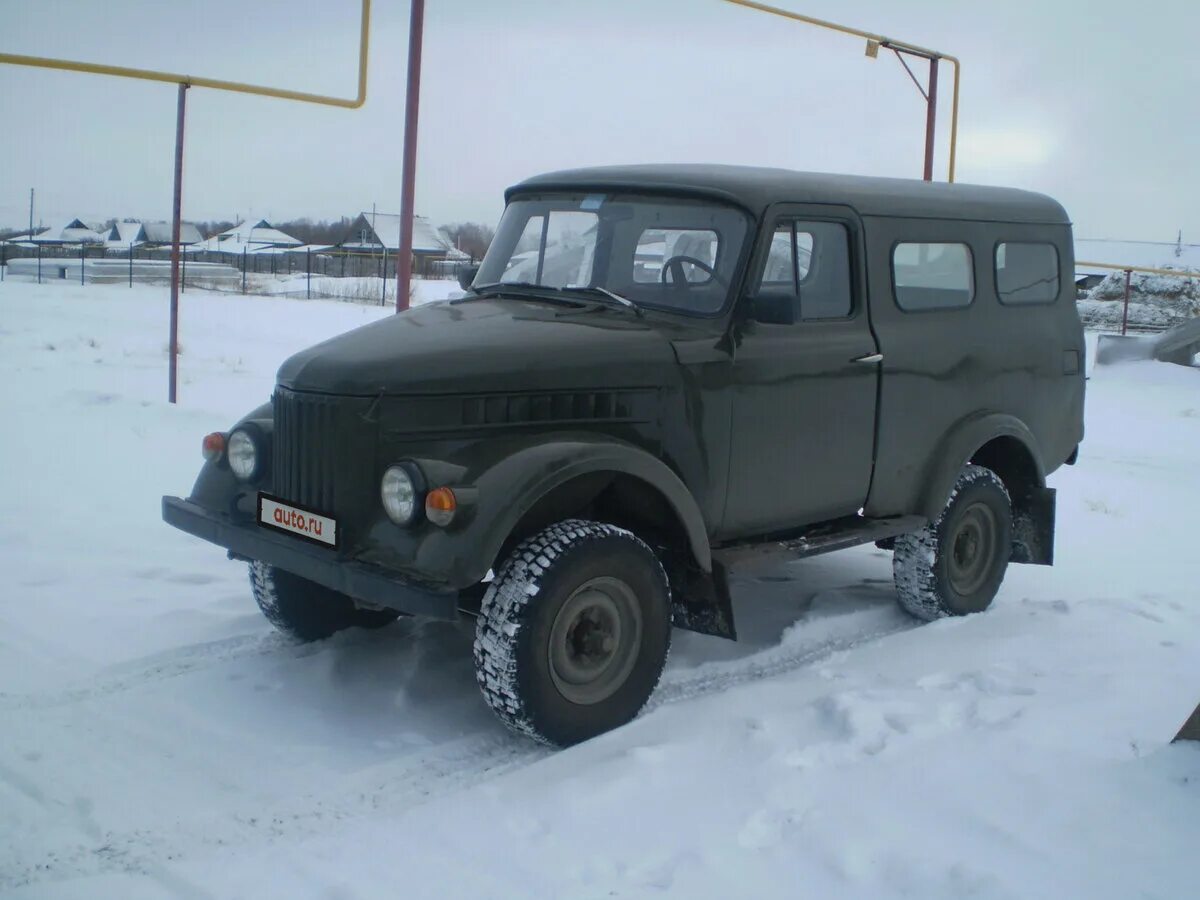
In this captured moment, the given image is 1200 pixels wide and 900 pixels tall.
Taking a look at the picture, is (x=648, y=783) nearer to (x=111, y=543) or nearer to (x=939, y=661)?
(x=939, y=661)

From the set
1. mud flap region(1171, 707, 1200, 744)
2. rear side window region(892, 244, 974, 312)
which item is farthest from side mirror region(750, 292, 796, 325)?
mud flap region(1171, 707, 1200, 744)

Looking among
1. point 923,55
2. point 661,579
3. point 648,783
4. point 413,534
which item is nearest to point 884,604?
point 661,579

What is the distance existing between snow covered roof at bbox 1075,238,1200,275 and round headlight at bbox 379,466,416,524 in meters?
27.7

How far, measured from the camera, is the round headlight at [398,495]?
4.04 metres

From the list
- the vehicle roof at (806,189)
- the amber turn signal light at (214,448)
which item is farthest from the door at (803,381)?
the amber turn signal light at (214,448)

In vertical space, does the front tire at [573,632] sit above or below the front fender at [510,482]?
below

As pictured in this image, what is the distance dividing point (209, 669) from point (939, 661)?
10.2ft

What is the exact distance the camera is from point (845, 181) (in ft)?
18.7

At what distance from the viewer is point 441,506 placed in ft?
13.0

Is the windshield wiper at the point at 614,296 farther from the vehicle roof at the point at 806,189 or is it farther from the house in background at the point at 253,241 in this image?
the house in background at the point at 253,241

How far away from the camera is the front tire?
4102 millimetres

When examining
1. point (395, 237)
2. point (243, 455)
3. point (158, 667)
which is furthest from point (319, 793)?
point (395, 237)

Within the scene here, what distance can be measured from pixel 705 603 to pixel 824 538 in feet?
2.80

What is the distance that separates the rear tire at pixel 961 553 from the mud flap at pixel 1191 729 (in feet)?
6.47
